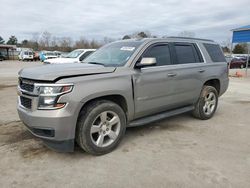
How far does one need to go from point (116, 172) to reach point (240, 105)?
18.8 feet

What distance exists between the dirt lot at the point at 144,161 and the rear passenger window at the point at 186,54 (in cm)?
148

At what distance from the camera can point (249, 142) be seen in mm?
4203

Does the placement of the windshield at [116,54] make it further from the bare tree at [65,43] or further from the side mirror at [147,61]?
the bare tree at [65,43]

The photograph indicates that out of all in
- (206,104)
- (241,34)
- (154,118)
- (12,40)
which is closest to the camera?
(154,118)

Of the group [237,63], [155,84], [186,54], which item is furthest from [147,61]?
[237,63]

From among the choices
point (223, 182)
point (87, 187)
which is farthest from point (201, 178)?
point (87, 187)

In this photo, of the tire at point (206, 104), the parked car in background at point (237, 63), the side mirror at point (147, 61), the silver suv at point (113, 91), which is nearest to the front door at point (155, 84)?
the silver suv at point (113, 91)

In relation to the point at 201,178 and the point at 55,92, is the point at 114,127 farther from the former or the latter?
the point at 201,178

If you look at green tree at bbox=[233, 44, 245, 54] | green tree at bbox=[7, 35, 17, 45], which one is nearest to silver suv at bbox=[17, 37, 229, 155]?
green tree at bbox=[233, 44, 245, 54]

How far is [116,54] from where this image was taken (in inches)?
170

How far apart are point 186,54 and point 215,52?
1.27 meters

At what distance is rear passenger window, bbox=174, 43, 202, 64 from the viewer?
473 centimetres

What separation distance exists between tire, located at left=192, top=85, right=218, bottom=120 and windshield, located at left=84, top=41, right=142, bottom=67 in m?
2.18

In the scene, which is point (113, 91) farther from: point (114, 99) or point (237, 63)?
point (237, 63)
